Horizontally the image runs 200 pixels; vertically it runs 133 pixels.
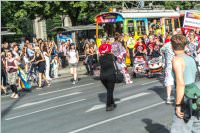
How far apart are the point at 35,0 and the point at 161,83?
49.8 ft

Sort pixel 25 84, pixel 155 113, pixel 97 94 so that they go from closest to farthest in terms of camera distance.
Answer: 1. pixel 155 113
2. pixel 97 94
3. pixel 25 84

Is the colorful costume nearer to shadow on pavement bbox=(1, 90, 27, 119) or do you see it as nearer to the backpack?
shadow on pavement bbox=(1, 90, 27, 119)

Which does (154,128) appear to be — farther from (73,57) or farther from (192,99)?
(73,57)

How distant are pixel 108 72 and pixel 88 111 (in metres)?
1.12

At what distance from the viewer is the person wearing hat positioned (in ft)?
35.8

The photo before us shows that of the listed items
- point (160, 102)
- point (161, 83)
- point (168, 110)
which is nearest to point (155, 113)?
point (168, 110)

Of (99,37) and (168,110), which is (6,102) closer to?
(168,110)

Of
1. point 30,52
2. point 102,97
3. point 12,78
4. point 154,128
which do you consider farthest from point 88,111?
point 30,52

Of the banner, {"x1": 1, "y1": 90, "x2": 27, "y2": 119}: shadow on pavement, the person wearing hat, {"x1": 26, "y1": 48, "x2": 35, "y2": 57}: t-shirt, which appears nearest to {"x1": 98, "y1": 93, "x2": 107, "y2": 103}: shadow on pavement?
the person wearing hat

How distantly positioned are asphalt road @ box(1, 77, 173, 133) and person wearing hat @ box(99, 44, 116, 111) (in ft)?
1.14

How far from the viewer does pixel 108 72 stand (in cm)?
1094

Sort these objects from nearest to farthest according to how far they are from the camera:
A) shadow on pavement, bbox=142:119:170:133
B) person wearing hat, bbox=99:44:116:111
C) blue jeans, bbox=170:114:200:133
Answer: blue jeans, bbox=170:114:200:133 < shadow on pavement, bbox=142:119:170:133 < person wearing hat, bbox=99:44:116:111

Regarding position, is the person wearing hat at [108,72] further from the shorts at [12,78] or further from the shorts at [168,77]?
the shorts at [12,78]

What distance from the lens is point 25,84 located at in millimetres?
17453
